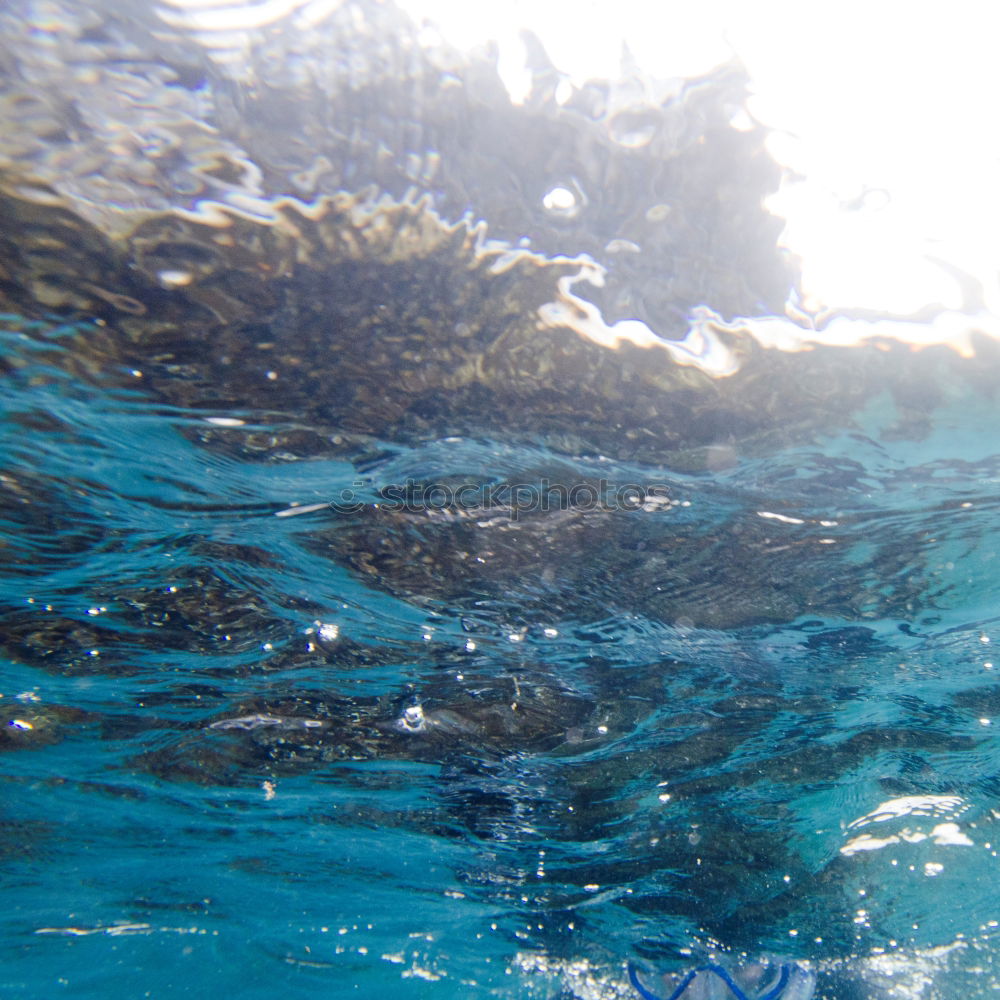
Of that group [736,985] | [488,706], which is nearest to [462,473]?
[488,706]

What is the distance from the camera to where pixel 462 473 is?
279 inches

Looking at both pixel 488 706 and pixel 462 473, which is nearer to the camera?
pixel 462 473

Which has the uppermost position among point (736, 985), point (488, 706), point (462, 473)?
point (462, 473)

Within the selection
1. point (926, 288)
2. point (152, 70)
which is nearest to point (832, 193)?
point (926, 288)

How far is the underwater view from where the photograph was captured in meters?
4.70

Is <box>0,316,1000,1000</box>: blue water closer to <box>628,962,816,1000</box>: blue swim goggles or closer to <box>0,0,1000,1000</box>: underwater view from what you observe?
<box>0,0,1000,1000</box>: underwater view

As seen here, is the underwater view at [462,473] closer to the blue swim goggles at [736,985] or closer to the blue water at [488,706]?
the blue water at [488,706]

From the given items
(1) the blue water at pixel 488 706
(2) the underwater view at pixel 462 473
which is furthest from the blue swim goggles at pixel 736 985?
(2) the underwater view at pixel 462 473

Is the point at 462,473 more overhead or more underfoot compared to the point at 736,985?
more overhead

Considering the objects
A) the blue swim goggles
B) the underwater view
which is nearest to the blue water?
the underwater view

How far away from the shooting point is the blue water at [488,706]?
7066mm

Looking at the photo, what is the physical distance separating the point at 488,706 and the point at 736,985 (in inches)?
651

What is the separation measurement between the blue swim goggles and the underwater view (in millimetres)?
7254

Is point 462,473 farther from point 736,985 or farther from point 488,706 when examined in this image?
point 736,985
